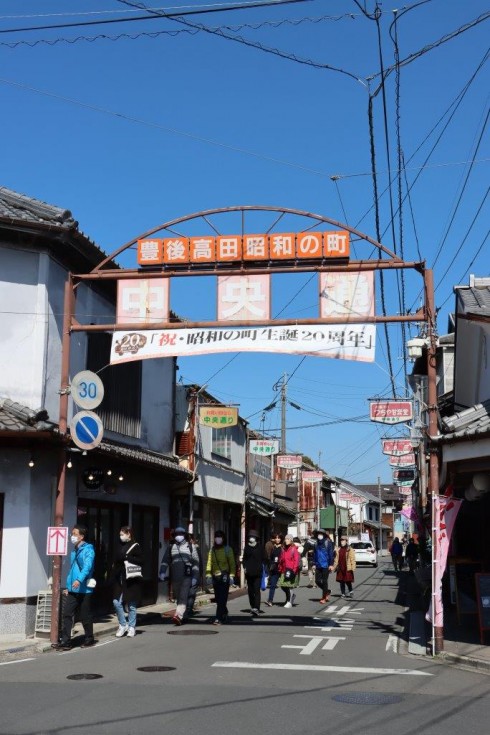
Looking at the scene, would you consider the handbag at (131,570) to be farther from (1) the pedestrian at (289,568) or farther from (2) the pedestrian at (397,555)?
Result: (2) the pedestrian at (397,555)

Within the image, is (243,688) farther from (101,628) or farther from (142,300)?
(142,300)

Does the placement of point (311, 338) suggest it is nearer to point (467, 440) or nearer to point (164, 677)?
point (467, 440)

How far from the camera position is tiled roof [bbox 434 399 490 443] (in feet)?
39.2

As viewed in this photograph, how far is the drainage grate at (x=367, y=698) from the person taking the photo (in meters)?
8.38

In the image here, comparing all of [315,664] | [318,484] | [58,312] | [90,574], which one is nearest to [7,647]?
[90,574]

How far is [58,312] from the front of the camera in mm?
15914

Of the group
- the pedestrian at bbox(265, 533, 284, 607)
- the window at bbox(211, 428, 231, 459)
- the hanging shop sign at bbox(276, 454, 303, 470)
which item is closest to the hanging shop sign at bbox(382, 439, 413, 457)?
the hanging shop sign at bbox(276, 454, 303, 470)

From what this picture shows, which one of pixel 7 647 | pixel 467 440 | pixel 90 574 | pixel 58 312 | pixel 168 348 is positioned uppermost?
pixel 58 312

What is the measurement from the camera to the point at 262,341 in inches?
547

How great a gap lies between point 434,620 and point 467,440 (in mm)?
2821

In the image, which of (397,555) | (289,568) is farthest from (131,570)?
(397,555)

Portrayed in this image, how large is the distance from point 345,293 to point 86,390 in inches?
196

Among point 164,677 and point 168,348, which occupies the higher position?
point 168,348

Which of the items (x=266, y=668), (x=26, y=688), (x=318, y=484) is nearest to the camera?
(x=26, y=688)
